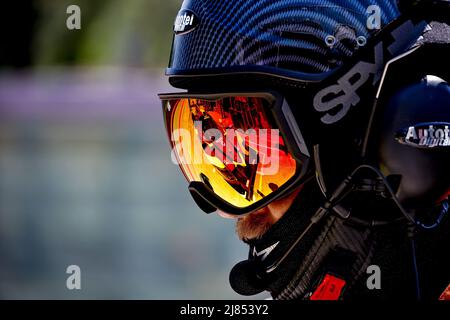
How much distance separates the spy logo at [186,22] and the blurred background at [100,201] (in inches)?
158

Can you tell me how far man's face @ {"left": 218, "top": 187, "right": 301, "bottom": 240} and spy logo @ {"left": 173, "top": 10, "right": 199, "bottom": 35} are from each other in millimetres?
417

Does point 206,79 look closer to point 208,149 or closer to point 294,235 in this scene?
point 208,149

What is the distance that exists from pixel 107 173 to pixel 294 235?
5.14 metres

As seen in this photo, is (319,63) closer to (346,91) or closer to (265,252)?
(346,91)

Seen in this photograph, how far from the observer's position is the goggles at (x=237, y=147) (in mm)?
1946

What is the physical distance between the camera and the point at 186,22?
6.75 feet

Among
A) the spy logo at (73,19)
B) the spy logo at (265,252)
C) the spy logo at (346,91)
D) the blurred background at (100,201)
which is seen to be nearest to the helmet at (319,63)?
the spy logo at (346,91)

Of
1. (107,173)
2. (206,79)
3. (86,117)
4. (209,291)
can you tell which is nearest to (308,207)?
(206,79)

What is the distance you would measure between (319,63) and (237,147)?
0.91ft

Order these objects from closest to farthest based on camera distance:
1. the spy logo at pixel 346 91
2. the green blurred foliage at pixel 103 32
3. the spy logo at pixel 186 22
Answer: the spy logo at pixel 346 91 → the spy logo at pixel 186 22 → the green blurred foliage at pixel 103 32

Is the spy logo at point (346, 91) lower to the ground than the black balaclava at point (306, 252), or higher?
higher

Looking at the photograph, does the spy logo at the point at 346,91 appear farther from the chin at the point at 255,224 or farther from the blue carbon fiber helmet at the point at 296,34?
the chin at the point at 255,224

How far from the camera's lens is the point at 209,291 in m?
6.50

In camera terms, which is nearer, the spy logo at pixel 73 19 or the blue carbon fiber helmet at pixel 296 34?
the blue carbon fiber helmet at pixel 296 34
